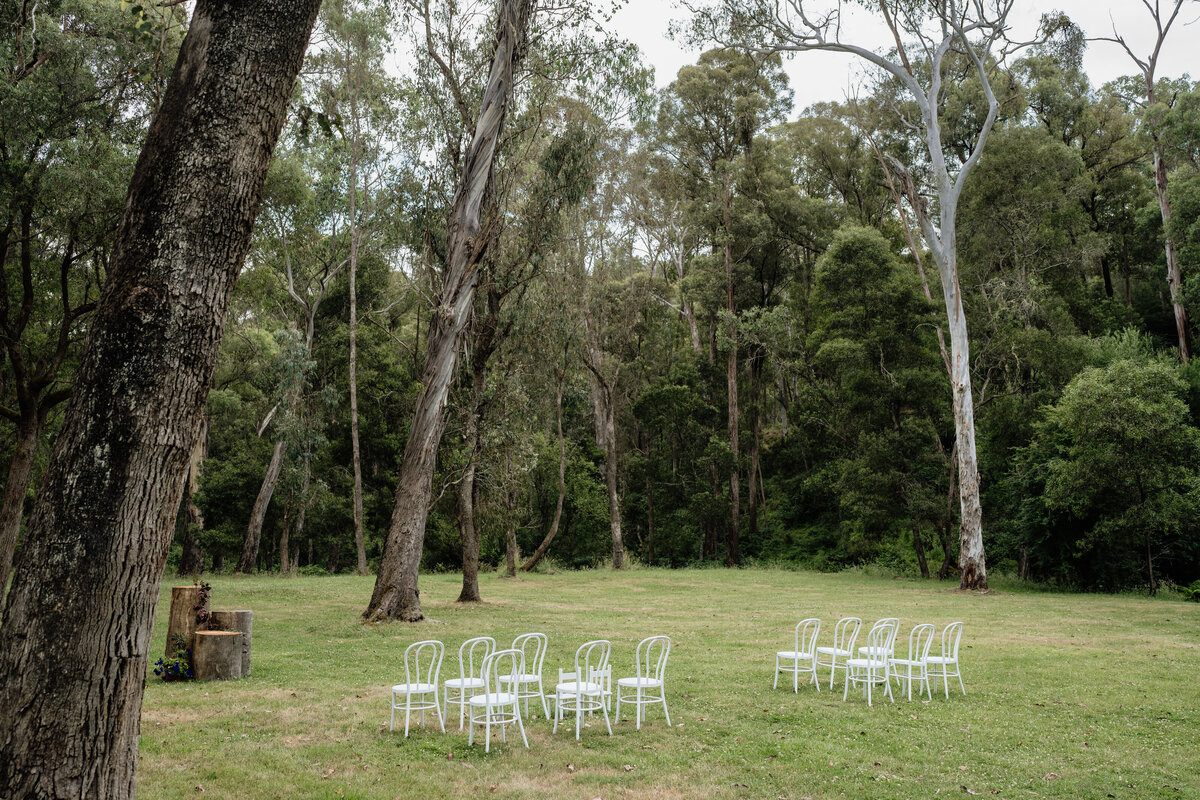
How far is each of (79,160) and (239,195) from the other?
12.3m

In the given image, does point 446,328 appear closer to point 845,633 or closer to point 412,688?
point 845,633

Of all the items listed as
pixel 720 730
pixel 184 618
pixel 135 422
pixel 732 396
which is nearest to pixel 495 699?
pixel 720 730

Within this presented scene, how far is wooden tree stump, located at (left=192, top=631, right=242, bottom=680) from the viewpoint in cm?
870

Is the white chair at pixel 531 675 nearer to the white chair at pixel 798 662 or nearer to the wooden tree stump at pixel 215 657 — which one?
the white chair at pixel 798 662

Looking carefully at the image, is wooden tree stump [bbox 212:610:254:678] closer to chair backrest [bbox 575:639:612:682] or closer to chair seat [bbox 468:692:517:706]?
chair backrest [bbox 575:639:612:682]

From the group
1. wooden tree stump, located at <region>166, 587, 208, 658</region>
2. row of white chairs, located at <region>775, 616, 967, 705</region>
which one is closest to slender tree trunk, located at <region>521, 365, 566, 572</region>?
row of white chairs, located at <region>775, 616, 967, 705</region>

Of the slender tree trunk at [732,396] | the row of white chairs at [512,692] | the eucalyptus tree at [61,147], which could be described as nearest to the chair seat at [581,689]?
the row of white chairs at [512,692]

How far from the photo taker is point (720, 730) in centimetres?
657

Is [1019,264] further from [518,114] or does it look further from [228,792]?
[228,792]

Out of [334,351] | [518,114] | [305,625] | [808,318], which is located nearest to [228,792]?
[305,625]

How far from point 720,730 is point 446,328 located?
9743mm

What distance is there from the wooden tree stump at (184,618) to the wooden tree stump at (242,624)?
349 millimetres

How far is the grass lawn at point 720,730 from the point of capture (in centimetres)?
521

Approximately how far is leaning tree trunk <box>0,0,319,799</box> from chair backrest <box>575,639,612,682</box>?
368cm
